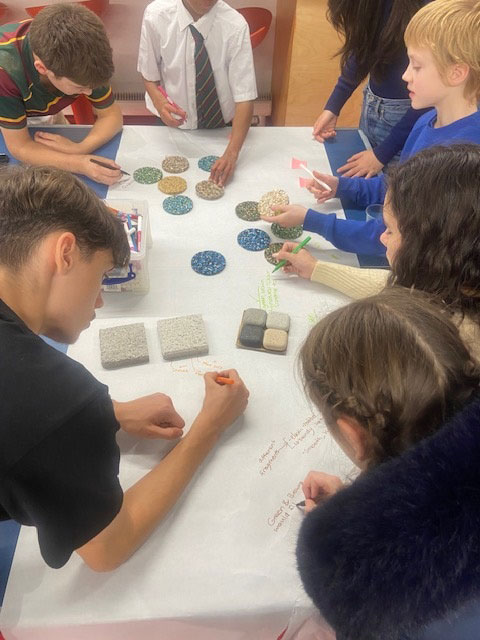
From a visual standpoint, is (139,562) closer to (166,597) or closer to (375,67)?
(166,597)

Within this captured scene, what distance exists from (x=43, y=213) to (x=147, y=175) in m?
0.82

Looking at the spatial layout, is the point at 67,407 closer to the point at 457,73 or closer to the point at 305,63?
the point at 457,73

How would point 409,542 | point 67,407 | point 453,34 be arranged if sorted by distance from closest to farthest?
point 409,542 < point 67,407 < point 453,34

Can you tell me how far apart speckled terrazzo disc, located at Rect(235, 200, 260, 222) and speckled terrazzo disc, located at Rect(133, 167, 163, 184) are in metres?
0.30

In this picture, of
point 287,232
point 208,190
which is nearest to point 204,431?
point 287,232

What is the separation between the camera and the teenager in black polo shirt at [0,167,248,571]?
66 cm

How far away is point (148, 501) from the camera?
2.85ft

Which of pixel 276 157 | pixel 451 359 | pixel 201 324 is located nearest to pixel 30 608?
pixel 201 324

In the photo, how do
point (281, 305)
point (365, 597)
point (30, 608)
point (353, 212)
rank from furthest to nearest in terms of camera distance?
point (353, 212), point (281, 305), point (30, 608), point (365, 597)

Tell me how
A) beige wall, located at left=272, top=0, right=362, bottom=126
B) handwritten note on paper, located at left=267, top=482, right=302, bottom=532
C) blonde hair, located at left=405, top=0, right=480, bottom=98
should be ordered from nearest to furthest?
1. handwritten note on paper, located at left=267, top=482, right=302, bottom=532
2. blonde hair, located at left=405, top=0, right=480, bottom=98
3. beige wall, located at left=272, top=0, right=362, bottom=126

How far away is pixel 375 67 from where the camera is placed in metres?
1.71

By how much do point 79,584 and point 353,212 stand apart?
1.24 metres

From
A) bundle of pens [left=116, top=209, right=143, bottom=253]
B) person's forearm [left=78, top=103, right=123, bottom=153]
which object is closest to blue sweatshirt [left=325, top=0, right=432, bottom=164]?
person's forearm [left=78, top=103, right=123, bottom=153]

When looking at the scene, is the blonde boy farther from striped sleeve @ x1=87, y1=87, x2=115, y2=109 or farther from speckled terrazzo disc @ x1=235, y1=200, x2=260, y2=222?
striped sleeve @ x1=87, y1=87, x2=115, y2=109
